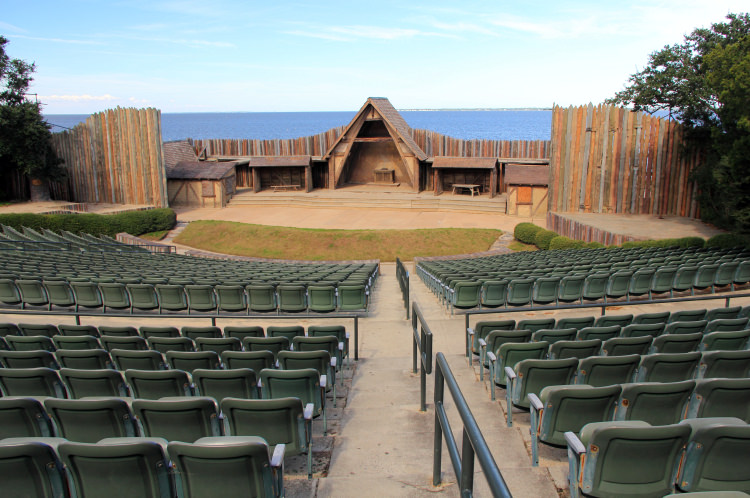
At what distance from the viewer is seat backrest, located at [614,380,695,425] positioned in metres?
4.91

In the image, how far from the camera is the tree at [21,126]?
109 ft

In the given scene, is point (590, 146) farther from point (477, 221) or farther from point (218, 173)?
point (218, 173)

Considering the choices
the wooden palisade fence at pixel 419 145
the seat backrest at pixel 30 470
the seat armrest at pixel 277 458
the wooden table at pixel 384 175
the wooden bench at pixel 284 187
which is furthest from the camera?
the wooden table at pixel 384 175

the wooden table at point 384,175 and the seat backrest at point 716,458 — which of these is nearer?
the seat backrest at point 716,458

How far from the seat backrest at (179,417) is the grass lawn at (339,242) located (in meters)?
21.1

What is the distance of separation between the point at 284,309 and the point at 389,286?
617 centimetres

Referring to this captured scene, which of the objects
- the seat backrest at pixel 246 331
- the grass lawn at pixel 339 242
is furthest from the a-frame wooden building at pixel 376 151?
the seat backrest at pixel 246 331

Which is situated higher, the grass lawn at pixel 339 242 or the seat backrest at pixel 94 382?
the seat backrest at pixel 94 382

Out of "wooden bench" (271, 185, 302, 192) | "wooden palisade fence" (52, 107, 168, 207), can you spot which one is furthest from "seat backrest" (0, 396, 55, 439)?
"wooden bench" (271, 185, 302, 192)

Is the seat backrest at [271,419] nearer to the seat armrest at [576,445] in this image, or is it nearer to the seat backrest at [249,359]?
the seat backrest at [249,359]

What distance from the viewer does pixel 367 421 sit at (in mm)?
6270

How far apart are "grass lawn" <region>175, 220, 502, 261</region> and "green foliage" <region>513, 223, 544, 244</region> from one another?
1229 millimetres

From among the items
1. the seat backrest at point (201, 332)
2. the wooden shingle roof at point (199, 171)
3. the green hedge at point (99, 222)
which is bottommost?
the green hedge at point (99, 222)

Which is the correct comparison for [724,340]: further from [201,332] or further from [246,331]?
[201,332]
